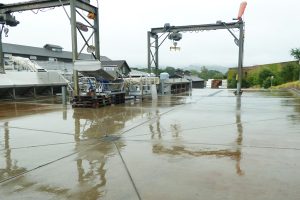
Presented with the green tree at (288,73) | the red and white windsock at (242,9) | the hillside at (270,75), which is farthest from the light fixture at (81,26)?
A: the green tree at (288,73)

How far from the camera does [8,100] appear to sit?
53.7ft

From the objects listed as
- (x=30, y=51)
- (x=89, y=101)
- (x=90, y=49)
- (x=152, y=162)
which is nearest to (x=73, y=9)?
(x=90, y=49)

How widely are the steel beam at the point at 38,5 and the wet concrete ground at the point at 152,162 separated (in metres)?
8.00


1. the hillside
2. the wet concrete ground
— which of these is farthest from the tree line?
the wet concrete ground

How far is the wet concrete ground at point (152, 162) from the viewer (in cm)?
323

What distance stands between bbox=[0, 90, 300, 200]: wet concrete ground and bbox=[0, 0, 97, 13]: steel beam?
26.2 feet

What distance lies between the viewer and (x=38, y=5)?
14.4 meters

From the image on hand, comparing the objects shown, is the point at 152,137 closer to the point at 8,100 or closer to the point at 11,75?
the point at 8,100

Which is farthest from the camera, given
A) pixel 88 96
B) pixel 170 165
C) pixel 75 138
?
pixel 88 96

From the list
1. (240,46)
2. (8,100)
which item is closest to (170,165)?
(8,100)

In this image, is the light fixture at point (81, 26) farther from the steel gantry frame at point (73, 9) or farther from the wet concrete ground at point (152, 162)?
the wet concrete ground at point (152, 162)

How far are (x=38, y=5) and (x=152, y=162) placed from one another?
12.9 meters

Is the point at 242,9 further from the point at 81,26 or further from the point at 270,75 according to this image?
the point at 270,75

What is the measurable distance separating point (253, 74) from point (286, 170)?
186 ft
